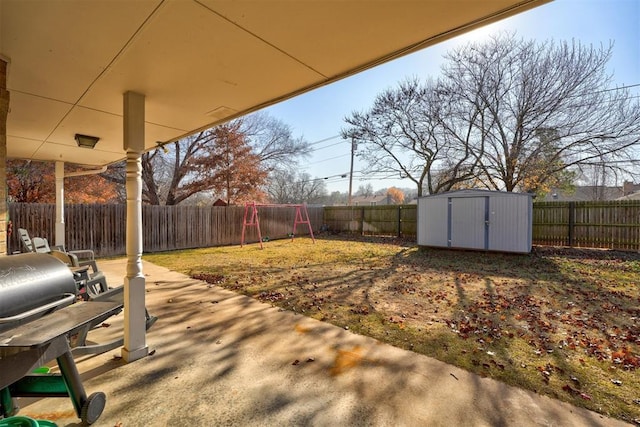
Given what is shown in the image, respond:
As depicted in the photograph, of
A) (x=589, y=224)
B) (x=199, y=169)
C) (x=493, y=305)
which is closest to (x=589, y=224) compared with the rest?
(x=589, y=224)

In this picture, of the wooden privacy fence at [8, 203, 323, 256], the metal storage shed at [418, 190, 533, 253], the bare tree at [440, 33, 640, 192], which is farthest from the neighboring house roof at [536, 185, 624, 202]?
the wooden privacy fence at [8, 203, 323, 256]

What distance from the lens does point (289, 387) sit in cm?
A: 208

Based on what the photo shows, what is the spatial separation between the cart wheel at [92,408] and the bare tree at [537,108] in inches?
486

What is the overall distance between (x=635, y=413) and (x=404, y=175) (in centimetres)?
1266

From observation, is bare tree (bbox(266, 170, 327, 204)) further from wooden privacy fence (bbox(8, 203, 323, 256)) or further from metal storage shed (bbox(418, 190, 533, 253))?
metal storage shed (bbox(418, 190, 533, 253))

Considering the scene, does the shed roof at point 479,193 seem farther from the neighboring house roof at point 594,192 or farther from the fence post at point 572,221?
the neighboring house roof at point 594,192

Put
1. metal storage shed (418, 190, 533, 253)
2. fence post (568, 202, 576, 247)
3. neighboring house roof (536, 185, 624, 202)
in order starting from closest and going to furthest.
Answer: metal storage shed (418, 190, 533, 253)
fence post (568, 202, 576, 247)
neighboring house roof (536, 185, 624, 202)

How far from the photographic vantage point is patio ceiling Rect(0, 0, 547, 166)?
154 cm

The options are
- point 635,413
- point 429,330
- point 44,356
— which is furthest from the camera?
point 429,330

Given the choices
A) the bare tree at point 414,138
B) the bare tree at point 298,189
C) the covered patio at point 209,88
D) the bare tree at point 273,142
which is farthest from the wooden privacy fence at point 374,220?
the bare tree at point 298,189

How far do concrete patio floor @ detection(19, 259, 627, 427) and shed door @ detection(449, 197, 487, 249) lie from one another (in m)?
6.46

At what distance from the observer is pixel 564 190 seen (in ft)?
37.1

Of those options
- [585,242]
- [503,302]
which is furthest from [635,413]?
[585,242]

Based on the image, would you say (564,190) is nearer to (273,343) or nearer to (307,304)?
(307,304)
